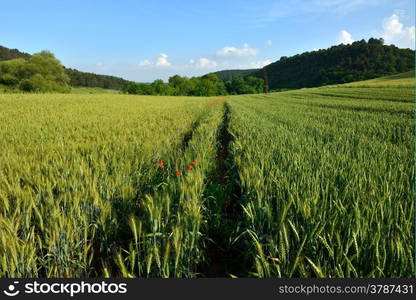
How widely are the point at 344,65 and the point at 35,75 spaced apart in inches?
3435

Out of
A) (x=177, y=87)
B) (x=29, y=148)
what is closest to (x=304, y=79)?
(x=177, y=87)

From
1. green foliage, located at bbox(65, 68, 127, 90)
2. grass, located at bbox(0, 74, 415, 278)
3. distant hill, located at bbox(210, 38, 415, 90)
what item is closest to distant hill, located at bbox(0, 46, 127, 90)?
green foliage, located at bbox(65, 68, 127, 90)

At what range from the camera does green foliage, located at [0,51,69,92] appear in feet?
150

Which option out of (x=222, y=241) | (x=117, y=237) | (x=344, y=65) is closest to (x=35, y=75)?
(x=117, y=237)

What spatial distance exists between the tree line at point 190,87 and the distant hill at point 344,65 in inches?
659

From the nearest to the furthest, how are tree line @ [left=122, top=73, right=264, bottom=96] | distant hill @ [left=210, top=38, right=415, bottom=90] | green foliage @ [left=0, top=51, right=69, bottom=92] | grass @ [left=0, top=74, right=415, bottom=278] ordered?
grass @ [left=0, top=74, right=415, bottom=278] < green foliage @ [left=0, top=51, right=69, bottom=92] < distant hill @ [left=210, top=38, right=415, bottom=90] < tree line @ [left=122, top=73, right=264, bottom=96]

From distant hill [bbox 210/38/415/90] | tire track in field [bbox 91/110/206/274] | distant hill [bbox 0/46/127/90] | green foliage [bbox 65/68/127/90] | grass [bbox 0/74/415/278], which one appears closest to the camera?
grass [bbox 0/74/415/278]

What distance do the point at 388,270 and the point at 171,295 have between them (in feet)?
3.54

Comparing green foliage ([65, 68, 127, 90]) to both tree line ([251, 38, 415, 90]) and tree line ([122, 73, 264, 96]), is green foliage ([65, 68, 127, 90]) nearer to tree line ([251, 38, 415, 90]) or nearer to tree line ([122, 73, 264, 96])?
tree line ([122, 73, 264, 96])

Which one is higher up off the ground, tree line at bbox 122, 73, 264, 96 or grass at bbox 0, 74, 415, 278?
tree line at bbox 122, 73, 264, 96

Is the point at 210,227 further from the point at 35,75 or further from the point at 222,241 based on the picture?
the point at 35,75

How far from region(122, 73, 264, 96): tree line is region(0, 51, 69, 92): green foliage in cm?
2943

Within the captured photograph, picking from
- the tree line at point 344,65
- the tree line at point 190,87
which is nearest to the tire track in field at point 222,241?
the tree line at point 344,65

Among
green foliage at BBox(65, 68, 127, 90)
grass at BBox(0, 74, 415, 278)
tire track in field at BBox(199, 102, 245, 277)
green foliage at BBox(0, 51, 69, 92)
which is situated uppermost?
green foliage at BBox(65, 68, 127, 90)
